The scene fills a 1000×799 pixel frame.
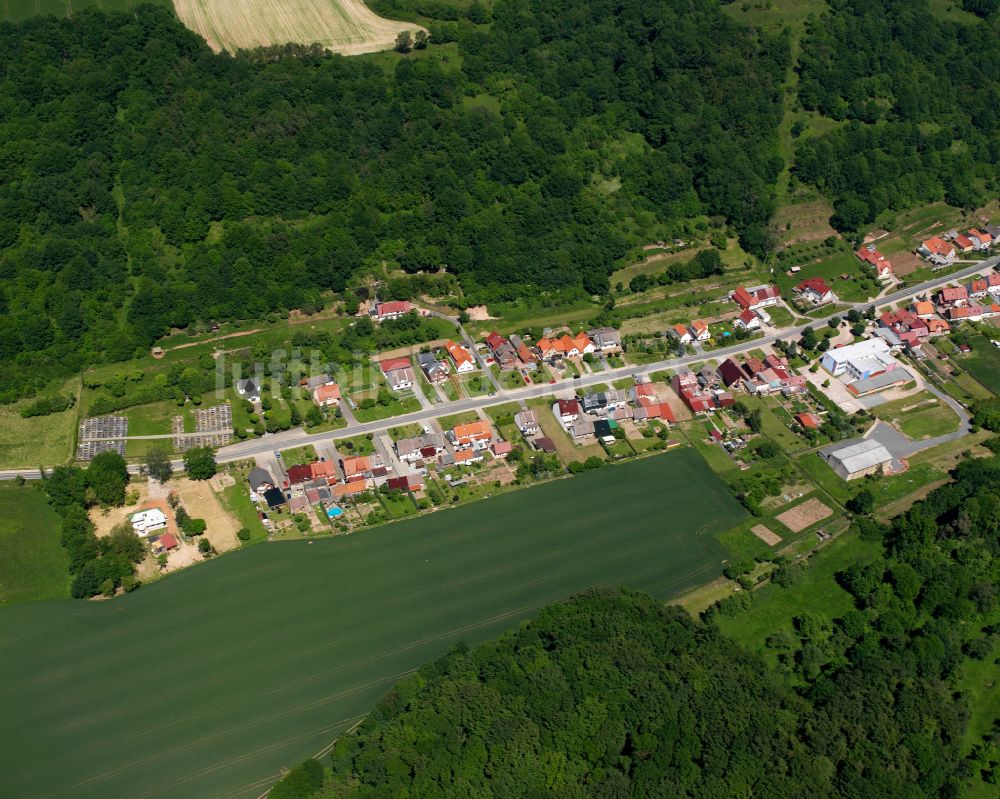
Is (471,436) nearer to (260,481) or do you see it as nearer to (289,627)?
(260,481)

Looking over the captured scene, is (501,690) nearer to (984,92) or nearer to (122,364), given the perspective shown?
(122,364)

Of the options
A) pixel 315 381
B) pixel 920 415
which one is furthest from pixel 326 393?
pixel 920 415

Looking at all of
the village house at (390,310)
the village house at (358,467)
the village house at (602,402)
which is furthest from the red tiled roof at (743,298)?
the village house at (358,467)

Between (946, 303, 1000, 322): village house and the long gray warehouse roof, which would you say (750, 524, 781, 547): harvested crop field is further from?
(946, 303, 1000, 322): village house

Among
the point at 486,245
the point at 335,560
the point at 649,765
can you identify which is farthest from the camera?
the point at 486,245

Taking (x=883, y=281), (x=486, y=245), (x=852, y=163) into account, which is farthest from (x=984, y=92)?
(x=486, y=245)

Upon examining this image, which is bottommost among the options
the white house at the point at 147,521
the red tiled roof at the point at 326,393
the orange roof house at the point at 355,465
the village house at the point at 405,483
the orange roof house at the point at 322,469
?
the white house at the point at 147,521

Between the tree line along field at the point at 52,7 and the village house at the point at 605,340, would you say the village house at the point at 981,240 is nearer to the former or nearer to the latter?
the village house at the point at 605,340
